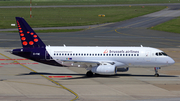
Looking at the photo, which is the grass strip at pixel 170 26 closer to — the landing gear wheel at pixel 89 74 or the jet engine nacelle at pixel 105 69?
the landing gear wheel at pixel 89 74

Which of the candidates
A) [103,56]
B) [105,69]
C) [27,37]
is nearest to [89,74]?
[103,56]

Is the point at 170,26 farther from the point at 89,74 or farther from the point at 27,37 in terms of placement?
the point at 27,37

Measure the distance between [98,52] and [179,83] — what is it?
1121 centimetres

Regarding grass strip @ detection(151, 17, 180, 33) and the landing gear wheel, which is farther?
grass strip @ detection(151, 17, 180, 33)

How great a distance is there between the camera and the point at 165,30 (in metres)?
103

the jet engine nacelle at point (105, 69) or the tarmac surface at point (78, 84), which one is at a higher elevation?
the jet engine nacelle at point (105, 69)

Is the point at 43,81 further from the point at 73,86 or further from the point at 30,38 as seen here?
the point at 30,38

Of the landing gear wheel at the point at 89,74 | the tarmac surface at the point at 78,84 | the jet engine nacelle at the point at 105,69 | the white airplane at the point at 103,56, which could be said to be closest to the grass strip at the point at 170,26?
the tarmac surface at the point at 78,84

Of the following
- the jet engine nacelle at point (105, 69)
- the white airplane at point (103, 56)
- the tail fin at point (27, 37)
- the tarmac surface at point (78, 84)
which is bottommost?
the tarmac surface at point (78, 84)

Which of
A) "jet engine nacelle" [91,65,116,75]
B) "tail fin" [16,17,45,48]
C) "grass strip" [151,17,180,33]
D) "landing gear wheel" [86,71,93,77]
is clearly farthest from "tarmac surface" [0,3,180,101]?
"grass strip" [151,17,180,33]

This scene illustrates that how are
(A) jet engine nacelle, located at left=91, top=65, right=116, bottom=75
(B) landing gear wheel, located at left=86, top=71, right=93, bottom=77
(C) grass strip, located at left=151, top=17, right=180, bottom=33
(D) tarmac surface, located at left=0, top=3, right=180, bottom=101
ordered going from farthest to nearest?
(C) grass strip, located at left=151, top=17, right=180, bottom=33 < (B) landing gear wheel, located at left=86, top=71, right=93, bottom=77 < (A) jet engine nacelle, located at left=91, top=65, right=116, bottom=75 < (D) tarmac surface, located at left=0, top=3, right=180, bottom=101

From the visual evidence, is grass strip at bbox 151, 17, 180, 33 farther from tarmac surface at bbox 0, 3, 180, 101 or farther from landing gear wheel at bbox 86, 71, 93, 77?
landing gear wheel at bbox 86, 71, 93, 77

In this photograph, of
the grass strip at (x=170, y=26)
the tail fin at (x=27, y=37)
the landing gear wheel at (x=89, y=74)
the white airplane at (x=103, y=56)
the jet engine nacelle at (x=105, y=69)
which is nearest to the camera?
the jet engine nacelle at (x=105, y=69)

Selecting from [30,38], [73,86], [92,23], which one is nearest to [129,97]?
[73,86]
